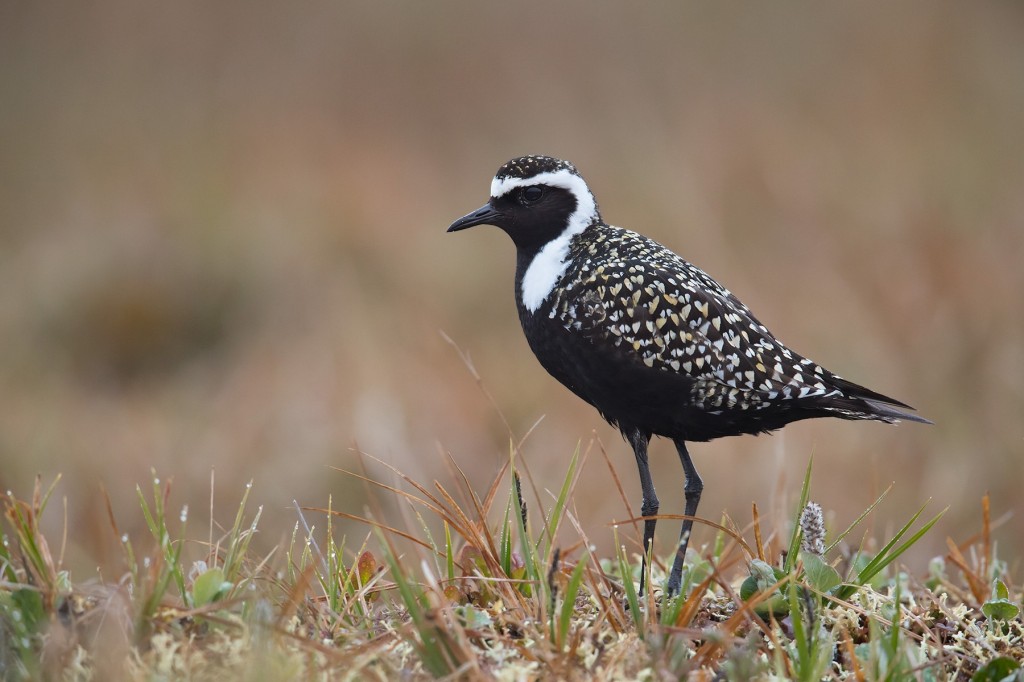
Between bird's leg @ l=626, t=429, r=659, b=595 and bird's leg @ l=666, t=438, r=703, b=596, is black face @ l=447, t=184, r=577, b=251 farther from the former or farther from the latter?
bird's leg @ l=666, t=438, r=703, b=596

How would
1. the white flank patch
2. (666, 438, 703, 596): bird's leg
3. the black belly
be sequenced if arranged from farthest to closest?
the white flank patch
the black belly
(666, 438, 703, 596): bird's leg

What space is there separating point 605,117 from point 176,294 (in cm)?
450

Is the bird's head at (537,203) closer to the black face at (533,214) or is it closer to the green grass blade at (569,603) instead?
the black face at (533,214)

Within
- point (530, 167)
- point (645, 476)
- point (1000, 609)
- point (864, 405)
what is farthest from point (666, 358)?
point (1000, 609)

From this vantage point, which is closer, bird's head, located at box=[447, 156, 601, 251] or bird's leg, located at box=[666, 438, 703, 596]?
bird's leg, located at box=[666, 438, 703, 596]

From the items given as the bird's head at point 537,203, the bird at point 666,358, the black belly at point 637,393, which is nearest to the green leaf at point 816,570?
the bird at point 666,358

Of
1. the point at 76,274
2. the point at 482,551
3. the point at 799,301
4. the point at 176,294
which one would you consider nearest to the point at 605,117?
the point at 799,301

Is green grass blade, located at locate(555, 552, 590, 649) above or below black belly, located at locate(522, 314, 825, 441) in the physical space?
below

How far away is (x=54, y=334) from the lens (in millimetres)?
7609

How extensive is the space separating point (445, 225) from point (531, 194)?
5279mm

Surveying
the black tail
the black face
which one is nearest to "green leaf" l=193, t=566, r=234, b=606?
the black face

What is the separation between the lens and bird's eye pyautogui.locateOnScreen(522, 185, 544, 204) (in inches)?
137

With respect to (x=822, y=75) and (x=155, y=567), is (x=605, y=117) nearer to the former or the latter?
(x=822, y=75)

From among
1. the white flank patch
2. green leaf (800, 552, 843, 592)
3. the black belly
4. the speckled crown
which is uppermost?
the speckled crown
